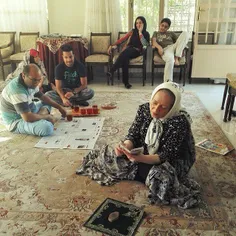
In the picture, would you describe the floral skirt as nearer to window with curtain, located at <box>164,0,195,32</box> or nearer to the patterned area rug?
the patterned area rug

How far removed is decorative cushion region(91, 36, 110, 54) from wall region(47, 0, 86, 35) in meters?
0.43

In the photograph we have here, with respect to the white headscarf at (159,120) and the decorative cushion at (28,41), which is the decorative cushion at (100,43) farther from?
the white headscarf at (159,120)

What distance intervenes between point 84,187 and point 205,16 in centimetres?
364

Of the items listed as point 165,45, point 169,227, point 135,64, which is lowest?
point 169,227

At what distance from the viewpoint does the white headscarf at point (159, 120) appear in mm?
1595

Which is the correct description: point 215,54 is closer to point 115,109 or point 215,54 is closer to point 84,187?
point 115,109

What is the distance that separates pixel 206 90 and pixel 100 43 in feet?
6.47

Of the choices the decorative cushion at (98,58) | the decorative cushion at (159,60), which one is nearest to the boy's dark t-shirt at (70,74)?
the decorative cushion at (98,58)

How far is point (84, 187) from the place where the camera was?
186 cm

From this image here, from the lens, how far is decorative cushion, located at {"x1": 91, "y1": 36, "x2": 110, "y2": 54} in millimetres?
4727

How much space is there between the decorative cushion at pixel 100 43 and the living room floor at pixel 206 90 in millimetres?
535

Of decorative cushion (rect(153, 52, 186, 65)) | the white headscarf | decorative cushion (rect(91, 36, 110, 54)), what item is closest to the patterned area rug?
the white headscarf

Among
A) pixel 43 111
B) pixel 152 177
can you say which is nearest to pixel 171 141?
pixel 152 177

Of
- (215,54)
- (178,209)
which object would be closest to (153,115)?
(178,209)
